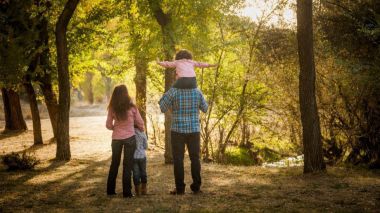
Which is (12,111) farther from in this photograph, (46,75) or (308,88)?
(308,88)

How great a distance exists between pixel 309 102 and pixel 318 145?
96 cm

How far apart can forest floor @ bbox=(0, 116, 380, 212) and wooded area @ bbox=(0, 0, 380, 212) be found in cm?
110

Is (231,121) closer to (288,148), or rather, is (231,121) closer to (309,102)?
(288,148)

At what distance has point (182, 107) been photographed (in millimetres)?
7500

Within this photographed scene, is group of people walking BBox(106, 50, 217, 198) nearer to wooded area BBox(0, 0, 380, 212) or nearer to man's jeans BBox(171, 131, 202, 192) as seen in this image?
man's jeans BBox(171, 131, 202, 192)

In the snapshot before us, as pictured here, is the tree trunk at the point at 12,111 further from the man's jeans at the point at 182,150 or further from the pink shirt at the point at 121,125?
the man's jeans at the point at 182,150

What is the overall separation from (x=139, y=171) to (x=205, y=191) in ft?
4.07

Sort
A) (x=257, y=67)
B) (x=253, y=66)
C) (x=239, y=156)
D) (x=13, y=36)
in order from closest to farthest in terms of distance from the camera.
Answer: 1. (x=13, y=36)
2. (x=257, y=67)
3. (x=253, y=66)
4. (x=239, y=156)

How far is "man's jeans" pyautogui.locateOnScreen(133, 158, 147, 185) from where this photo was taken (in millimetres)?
7826

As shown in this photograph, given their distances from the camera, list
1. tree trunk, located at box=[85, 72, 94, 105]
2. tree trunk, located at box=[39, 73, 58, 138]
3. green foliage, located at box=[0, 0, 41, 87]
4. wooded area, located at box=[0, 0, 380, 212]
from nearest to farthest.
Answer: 1. green foliage, located at box=[0, 0, 41, 87]
2. wooded area, located at box=[0, 0, 380, 212]
3. tree trunk, located at box=[39, 73, 58, 138]
4. tree trunk, located at box=[85, 72, 94, 105]

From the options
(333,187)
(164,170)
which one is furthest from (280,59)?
(333,187)

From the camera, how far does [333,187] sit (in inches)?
324

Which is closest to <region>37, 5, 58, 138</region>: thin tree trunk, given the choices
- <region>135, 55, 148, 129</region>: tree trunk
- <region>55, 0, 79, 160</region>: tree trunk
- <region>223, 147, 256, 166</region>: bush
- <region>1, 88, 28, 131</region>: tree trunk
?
<region>55, 0, 79, 160</region>: tree trunk

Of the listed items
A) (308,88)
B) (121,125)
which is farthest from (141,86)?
(121,125)
